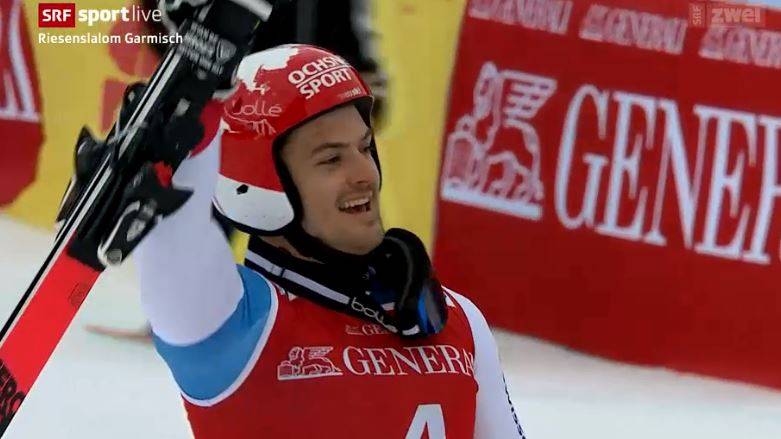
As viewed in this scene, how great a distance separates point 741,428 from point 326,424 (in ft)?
6.76

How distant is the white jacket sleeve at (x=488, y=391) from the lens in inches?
65.5

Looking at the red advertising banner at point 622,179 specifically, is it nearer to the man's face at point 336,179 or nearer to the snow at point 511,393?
the snow at point 511,393

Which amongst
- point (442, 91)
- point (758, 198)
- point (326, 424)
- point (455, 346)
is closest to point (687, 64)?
point (758, 198)

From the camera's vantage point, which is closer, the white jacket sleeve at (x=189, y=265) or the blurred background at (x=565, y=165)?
the white jacket sleeve at (x=189, y=265)

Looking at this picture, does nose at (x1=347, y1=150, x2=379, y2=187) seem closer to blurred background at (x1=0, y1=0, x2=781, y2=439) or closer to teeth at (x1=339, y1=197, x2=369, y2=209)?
teeth at (x1=339, y1=197, x2=369, y2=209)

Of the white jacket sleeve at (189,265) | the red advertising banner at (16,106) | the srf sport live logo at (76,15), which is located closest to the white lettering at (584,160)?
the srf sport live logo at (76,15)

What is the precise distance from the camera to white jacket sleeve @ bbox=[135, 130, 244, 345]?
1.13 metres

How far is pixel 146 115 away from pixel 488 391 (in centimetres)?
75

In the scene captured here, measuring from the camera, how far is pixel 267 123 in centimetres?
146

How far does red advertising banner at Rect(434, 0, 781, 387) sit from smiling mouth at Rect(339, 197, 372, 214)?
6.75 feet

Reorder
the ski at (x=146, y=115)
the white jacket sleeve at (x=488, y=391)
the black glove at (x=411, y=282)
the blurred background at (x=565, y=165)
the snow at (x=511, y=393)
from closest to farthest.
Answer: the ski at (x=146, y=115)
the black glove at (x=411, y=282)
the white jacket sleeve at (x=488, y=391)
the snow at (x=511, y=393)
the blurred background at (x=565, y=165)

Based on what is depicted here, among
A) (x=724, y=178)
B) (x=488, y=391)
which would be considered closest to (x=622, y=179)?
(x=724, y=178)

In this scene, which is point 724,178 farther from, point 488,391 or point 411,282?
point 411,282

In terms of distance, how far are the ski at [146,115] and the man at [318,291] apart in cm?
24
